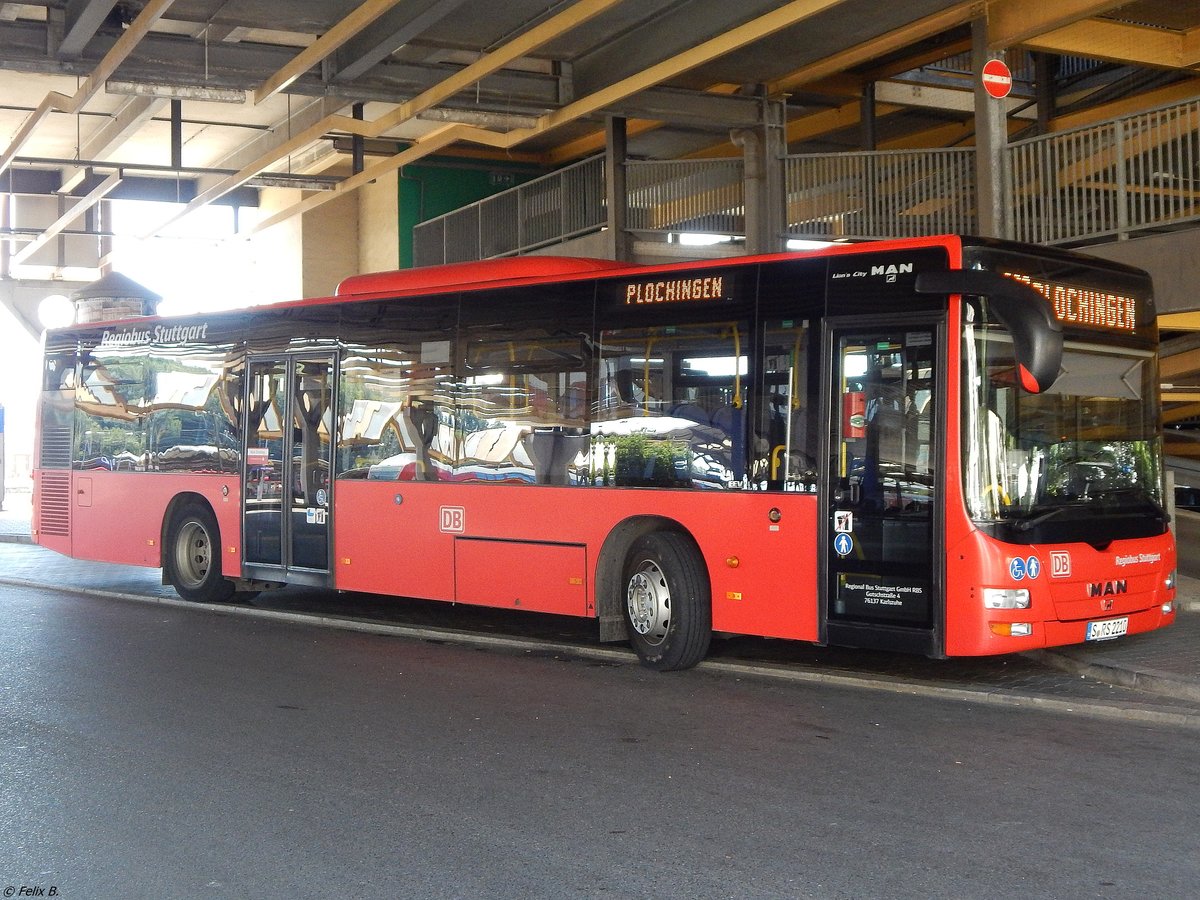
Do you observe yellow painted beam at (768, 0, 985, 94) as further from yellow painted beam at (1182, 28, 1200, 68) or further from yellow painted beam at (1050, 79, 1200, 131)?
yellow painted beam at (1050, 79, 1200, 131)

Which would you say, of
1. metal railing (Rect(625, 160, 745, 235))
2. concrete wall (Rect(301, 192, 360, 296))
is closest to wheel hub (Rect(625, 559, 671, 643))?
metal railing (Rect(625, 160, 745, 235))

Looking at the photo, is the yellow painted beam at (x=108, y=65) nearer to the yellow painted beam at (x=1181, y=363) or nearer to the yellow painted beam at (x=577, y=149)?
the yellow painted beam at (x=577, y=149)

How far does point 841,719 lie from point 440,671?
3170 mm

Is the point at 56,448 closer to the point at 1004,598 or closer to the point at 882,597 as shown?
the point at 882,597

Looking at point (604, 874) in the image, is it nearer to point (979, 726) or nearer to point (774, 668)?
point (979, 726)

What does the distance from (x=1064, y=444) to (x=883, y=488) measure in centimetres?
119

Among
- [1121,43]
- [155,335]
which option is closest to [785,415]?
[155,335]

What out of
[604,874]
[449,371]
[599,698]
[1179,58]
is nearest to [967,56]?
[1179,58]

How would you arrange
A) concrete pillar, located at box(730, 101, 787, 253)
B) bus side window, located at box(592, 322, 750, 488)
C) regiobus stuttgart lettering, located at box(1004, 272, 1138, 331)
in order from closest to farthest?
regiobus stuttgart lettering, located at box(1004, 272, 1138, 331)
bus side window, located at box(592, 322, 750, 488)
concrete pillar, located at box(730, 101, 787, 253)

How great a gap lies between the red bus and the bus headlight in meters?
0.01

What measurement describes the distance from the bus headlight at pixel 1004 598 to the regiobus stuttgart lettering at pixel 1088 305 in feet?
5.93

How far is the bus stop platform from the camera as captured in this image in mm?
8844

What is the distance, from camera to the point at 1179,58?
1636cm

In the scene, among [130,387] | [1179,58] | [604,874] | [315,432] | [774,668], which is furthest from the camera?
[1179,58]
